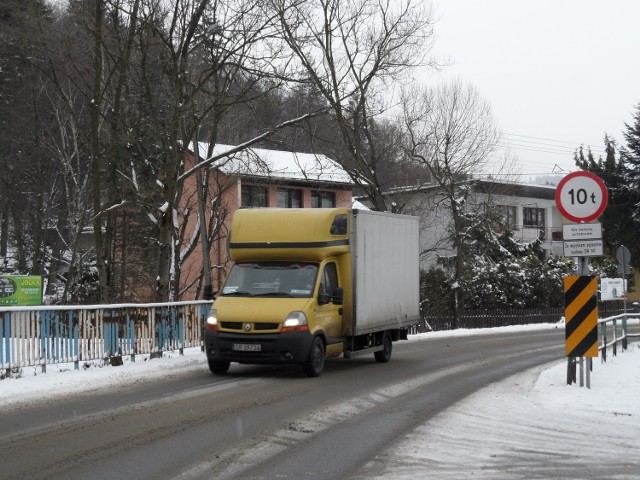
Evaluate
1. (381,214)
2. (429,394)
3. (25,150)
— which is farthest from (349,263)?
(25,150)

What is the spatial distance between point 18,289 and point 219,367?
19.9 feet

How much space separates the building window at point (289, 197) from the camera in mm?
48438

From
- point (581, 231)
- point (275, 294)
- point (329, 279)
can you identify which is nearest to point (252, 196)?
point (329, 279)

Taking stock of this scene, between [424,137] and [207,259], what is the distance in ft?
52.2

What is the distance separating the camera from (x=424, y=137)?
38.3m

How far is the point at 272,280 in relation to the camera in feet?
50.1

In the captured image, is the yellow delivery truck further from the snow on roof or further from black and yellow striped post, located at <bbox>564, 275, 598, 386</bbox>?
the snow on roof

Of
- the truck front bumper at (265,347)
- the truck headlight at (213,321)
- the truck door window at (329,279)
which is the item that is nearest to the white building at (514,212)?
the truck door window at (329,279)

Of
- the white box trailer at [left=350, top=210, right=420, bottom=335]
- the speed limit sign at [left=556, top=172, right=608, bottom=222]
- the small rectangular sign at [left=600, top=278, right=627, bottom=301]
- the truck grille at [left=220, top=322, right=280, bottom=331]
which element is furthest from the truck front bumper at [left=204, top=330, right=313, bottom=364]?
the small rectangular sign at [left=600, top=278, right=627, bottom=301]

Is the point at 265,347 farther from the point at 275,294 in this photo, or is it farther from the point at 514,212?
the point at 514,212

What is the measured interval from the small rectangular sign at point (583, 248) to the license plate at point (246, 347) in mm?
5198

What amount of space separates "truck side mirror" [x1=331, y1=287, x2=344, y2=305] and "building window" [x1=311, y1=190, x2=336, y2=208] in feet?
113

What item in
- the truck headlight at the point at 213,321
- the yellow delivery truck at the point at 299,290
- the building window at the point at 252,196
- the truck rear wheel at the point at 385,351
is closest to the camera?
the yellow delivery truck at the point at 299,290

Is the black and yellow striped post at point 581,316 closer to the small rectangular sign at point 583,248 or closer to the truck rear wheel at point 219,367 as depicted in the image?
the small rectangular sign at point 583,248
